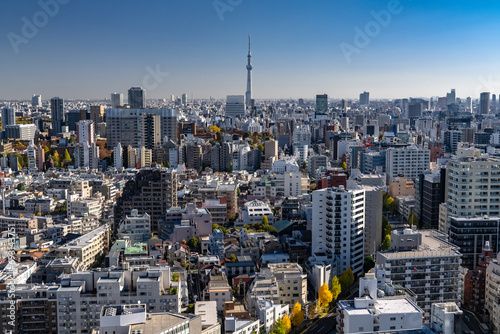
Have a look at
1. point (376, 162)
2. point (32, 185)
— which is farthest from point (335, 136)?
point (32, 185)

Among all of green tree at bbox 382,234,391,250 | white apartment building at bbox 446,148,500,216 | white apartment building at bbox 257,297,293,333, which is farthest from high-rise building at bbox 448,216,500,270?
white apartment building at bbox 257,297,293,333

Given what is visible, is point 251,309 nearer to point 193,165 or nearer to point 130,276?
point 130,276

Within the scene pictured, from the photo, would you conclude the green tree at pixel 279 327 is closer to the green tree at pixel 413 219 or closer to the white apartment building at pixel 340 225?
the white apartment building at pixel 340 225

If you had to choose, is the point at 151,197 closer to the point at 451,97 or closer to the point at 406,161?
the point at 406,161

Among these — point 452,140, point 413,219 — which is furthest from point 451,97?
point 413,219

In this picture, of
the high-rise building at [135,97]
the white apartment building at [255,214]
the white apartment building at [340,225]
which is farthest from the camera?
the high-rise building at [135,97]

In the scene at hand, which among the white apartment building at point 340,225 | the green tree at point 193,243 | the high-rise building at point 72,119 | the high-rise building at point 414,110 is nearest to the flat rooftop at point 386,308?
the white apartment building at point 340,225
